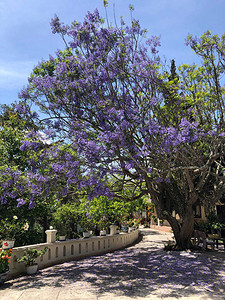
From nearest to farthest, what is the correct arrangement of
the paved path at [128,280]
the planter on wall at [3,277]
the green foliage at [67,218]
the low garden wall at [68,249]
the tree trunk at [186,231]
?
the paved path at [128,280]
the planter on wall at [3,277]
the low garden wall at [68,249]
the tree trunk at [186,231]
the green foliage at [67,218]

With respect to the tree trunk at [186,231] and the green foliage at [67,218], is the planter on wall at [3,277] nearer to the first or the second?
the green foliage at [67,218]

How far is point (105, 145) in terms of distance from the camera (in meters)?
8.86

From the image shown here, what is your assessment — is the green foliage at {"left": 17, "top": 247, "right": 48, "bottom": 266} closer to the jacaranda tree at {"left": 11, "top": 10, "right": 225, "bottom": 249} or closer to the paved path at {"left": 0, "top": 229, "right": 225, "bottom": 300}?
the paved path at {"left": 0, "top": 229, "right": 225, "bottom": 300}

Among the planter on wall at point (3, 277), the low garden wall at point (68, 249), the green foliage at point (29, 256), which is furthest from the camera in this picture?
the low garden wall at point (68, 249)

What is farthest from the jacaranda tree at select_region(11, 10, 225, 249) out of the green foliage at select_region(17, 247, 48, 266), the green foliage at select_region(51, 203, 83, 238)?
the green foliage at select_region(51, 203, 83, 238)

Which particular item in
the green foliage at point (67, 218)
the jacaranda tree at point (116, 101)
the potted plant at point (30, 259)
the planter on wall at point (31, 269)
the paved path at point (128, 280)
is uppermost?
the jacaranda tree at point (116, 101)

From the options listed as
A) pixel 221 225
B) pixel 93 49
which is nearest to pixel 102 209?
pixel 221 225

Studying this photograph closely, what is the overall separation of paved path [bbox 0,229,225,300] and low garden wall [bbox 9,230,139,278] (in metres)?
0.45

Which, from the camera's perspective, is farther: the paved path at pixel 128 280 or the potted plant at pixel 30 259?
the potted plant at pixel 30 259

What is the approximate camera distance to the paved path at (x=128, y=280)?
6387mm

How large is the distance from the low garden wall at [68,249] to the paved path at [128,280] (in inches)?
17.6

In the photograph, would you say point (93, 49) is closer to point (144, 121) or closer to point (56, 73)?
point (56, 73)

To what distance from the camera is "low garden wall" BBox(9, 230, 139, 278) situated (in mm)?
8695

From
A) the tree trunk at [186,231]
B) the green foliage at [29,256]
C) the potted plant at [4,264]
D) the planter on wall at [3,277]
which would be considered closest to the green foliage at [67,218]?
the green foliage at [29,256]
